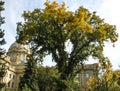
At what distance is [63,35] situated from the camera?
30609 millimetres

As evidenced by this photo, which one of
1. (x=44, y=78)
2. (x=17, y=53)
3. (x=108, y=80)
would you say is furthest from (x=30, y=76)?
(x=17, y=53)

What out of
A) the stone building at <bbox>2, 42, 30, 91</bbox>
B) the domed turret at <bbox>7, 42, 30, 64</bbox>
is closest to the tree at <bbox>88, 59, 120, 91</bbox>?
the stone building at <bbox>2, 42, 30, 91</bbox>

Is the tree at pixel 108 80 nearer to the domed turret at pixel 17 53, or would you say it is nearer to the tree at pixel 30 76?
the tree at pixel 30 76

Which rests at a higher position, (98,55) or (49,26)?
(49,26)

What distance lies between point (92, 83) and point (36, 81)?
1020 cm

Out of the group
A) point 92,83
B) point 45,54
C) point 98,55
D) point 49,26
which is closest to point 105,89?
point 92,83

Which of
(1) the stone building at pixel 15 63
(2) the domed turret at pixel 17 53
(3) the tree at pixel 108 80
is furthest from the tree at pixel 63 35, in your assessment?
(2) the domed turret at pixel 17 53

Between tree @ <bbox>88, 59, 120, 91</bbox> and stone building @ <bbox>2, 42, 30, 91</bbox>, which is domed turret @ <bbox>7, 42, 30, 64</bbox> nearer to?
stone building @ <bbox>2, 42, 30, 91</bbox>

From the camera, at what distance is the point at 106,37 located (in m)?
30.9

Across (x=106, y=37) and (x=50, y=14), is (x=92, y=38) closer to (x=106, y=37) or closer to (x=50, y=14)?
(x=106, y=37)

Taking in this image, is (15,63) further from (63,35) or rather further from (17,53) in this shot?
(63,35)

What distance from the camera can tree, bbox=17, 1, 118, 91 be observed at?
97.5 ft

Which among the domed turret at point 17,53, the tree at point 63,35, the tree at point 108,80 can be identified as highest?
the domed turret at point 17,53

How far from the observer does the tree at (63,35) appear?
97.5 feet
